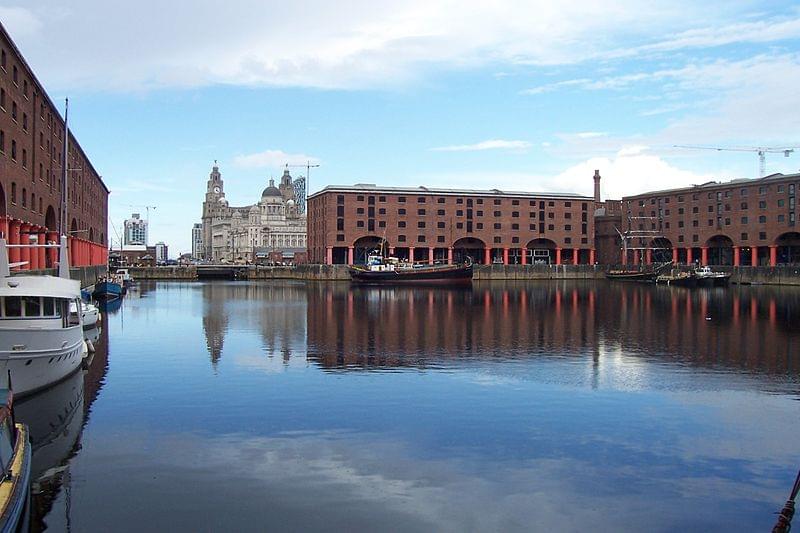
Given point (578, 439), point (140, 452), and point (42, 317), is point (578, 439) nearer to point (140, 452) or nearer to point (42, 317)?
point (140, 452)

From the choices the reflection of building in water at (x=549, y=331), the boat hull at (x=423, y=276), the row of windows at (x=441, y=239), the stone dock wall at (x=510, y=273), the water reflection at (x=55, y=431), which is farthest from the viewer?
the row of windows at (x=441, y=239)

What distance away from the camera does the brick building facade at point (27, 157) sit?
4850cm

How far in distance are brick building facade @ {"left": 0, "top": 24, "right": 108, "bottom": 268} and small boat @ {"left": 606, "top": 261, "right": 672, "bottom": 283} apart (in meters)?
100

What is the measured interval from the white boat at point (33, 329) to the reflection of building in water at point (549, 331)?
37.7 feet

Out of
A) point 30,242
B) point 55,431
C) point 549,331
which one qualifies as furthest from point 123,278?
point 55,431

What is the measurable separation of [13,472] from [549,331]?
38.5 m

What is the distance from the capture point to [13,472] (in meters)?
13.8

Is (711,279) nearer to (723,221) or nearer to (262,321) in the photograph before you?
(723,221)

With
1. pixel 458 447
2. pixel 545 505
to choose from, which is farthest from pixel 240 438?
pixel 545 505

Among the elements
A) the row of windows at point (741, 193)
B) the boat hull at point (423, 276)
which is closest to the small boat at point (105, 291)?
the boat hull at point (423, 276)

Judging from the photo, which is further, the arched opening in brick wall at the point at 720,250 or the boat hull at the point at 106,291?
the arched opening in brick wall at the point at 720,250

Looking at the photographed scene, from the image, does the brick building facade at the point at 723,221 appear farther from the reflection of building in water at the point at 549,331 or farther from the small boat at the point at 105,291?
the small boat at the point at 105,291

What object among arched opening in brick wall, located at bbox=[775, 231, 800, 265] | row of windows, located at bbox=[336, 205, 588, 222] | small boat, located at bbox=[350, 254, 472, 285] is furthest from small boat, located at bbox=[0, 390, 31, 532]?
arched opening in brick wall, located at bbox=[775, 231, 800, 265]

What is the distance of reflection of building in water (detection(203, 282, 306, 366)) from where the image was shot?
40500 mm
